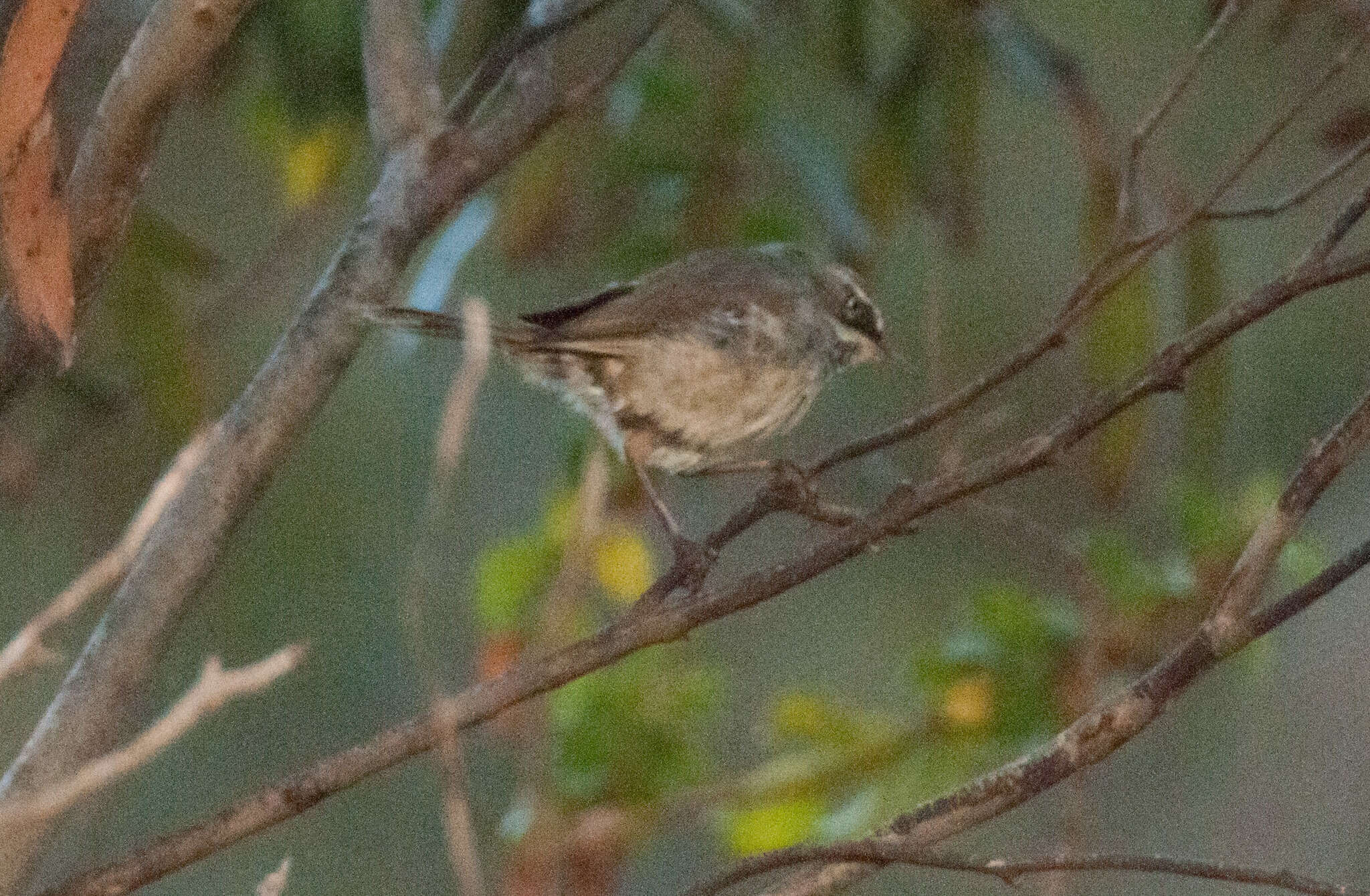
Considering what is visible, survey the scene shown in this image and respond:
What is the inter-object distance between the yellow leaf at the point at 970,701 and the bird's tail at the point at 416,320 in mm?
636

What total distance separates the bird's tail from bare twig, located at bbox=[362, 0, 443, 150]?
0.15m

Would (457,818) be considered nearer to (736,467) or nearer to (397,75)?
(397,75)

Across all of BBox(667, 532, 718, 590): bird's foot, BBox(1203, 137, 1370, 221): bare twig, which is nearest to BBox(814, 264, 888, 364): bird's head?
BBox(667, 532, 718, 590): bird's foot

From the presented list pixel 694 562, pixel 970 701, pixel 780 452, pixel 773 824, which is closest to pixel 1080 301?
pixel 694 562

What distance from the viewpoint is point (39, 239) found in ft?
2.95

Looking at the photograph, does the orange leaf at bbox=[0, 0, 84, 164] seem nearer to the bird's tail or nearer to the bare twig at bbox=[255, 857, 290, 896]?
the bird's tail

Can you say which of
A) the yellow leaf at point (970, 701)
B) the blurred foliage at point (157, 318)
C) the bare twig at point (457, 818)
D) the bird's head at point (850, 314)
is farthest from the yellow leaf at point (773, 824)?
the bare twig at point (457, 818)

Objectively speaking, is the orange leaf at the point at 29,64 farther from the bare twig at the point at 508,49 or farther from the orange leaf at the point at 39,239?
the bare twig at the point at 508,49

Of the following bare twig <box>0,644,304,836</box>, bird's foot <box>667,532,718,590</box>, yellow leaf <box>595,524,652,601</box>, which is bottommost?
yellow leaf <box>595,524,652,601</box>

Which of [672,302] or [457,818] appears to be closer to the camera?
[457,818]

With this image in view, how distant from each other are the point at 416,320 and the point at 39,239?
27 cm

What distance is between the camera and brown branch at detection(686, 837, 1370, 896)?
74 cm

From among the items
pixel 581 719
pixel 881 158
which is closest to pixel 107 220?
pixel 581 719

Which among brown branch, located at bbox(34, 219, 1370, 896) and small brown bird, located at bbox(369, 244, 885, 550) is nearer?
brown branch, located at bbox(34, 219, 1370, 896)
